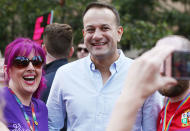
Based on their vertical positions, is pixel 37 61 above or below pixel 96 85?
above

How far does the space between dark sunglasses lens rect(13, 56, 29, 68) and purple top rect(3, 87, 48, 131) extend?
0.25 metres

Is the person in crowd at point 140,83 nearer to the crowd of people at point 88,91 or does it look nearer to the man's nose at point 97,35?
the crowd of people at point 88,91

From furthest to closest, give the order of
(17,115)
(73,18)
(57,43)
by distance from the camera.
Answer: (73,18) < (57,43) < (17,115)

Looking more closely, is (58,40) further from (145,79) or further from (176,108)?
(145,79)

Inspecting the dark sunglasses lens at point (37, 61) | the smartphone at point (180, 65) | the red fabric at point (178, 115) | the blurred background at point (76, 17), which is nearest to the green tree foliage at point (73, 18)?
the blurred background at point (76, 17)

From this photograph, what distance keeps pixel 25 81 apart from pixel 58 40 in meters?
1.47

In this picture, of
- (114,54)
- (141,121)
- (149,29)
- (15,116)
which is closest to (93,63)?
(114,54)

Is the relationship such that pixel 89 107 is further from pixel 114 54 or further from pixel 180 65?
pixel 180 65

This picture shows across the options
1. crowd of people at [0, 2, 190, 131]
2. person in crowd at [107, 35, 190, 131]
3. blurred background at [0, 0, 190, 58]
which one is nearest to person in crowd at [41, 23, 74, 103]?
crowd of people at [0, 2, 190, 131]

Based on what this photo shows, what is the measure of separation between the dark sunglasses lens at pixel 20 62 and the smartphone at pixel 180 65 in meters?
1.79

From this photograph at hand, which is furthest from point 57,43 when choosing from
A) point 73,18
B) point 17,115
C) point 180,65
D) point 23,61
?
point 73,18

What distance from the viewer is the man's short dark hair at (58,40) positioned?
4.02 metres

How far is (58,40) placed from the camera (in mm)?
4039

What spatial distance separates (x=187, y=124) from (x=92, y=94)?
0.83 metres
